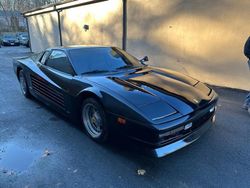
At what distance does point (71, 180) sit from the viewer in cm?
224

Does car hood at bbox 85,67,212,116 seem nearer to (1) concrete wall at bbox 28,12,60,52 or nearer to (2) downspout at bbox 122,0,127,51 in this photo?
(2) downspout at bbox 122,0,127,51

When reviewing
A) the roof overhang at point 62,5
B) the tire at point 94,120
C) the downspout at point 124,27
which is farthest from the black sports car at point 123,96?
the roof overhang at point 62,5

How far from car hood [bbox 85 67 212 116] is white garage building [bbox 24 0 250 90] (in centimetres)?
297

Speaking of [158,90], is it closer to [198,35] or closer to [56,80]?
[56,80]

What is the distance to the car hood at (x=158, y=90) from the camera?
2.35 m

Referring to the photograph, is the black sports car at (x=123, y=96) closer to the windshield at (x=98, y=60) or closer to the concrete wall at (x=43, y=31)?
the windshield at (x=98, y=60)

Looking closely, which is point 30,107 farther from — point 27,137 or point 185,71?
point 185,71

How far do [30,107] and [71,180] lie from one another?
2.62 m

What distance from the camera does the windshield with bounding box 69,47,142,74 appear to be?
3277 millimetres

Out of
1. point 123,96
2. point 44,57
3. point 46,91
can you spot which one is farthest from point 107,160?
point 44,57

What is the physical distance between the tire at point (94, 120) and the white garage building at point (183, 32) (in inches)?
170

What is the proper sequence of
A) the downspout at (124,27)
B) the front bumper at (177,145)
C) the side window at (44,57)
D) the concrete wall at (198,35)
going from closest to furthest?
the front bumper at (177,145), the side window at (44,57), the concrete wall at (198,35), the downspout at (124,27)

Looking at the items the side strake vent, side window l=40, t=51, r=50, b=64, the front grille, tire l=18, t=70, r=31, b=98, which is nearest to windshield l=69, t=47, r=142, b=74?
the side strake vent

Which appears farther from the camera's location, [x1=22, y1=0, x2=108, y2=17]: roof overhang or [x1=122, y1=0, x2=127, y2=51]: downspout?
[x1=22, y1=0, x2=108, y2=17]: roof overhang
